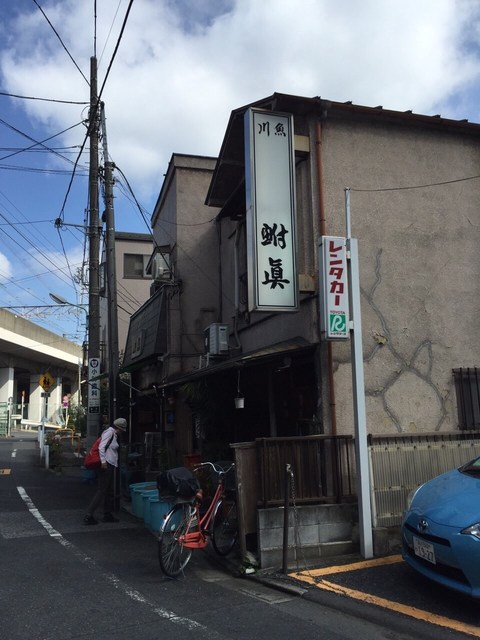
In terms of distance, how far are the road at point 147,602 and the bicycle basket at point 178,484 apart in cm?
91

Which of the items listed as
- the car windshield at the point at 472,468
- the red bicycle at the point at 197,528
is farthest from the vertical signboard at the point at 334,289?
the red bicycle at the point at 197,528

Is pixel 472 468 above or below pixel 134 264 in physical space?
below

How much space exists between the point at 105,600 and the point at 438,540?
127 inches

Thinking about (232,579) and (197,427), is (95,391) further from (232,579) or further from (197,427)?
(232,579)

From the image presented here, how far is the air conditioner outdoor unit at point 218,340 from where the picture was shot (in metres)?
11.1

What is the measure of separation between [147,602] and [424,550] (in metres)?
2.71

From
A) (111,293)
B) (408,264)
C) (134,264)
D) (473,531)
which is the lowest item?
(473,531)

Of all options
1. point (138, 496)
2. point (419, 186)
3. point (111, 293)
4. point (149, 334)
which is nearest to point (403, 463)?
point (419, 186)

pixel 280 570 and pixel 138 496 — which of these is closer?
pixel 280 570

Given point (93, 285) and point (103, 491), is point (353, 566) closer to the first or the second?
point (103, 491)

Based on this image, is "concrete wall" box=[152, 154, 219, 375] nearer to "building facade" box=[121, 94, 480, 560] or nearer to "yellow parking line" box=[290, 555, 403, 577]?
"building facade" box=[121, 94, 480, 560]

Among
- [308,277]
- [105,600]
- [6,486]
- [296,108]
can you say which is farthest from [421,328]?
[6,486]

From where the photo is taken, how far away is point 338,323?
690 cm

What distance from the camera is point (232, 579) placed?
6242 millimetres
